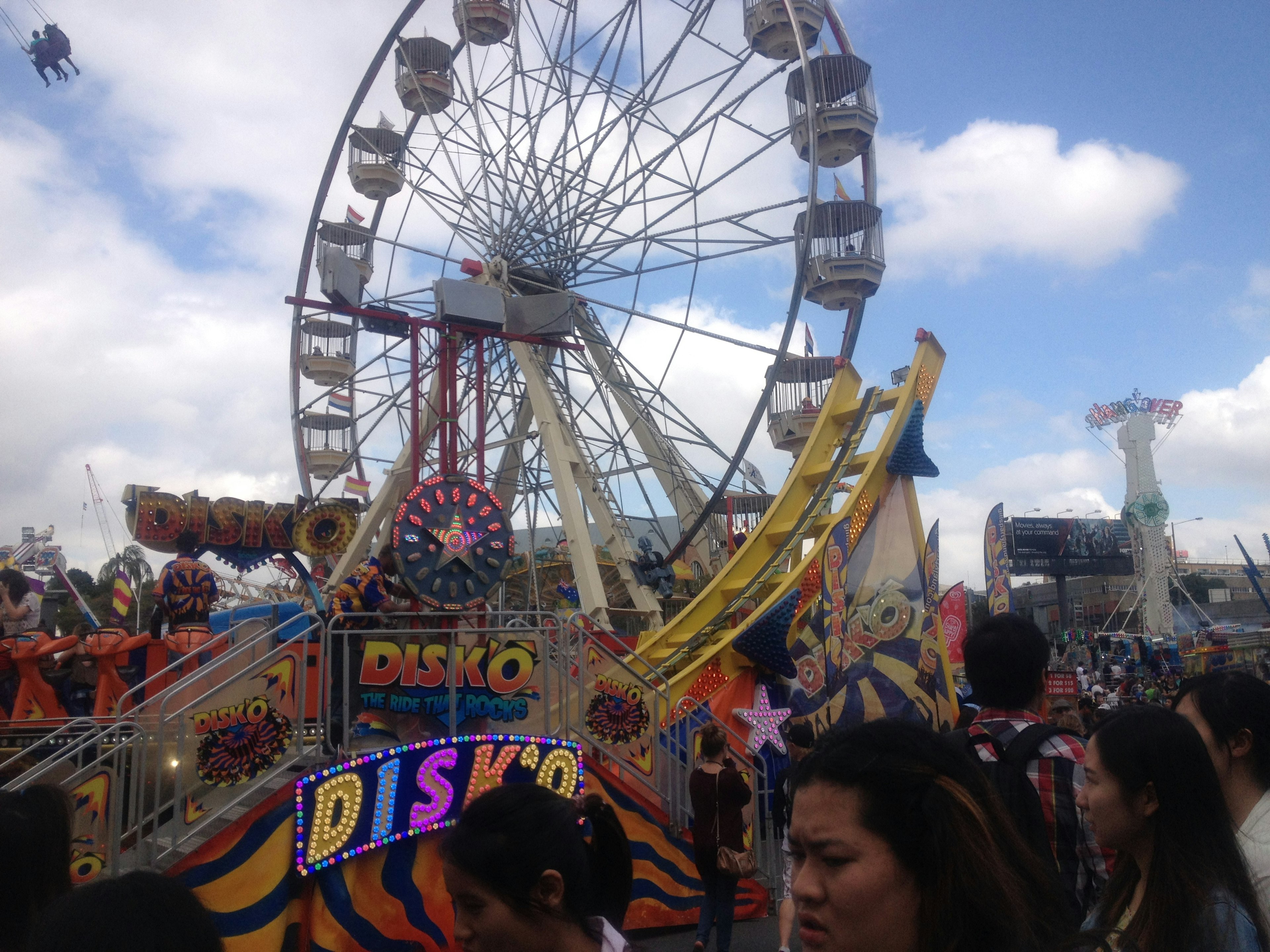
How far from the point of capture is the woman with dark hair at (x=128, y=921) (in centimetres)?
150

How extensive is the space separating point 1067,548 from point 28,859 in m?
53.2

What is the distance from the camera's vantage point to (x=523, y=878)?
2.22 metres

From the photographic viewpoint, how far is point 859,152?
53.6 feet

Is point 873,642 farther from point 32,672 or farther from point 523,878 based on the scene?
point 523,878

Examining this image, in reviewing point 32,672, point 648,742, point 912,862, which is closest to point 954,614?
point 648,742

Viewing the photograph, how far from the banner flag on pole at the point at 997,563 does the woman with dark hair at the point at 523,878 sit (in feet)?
34.3

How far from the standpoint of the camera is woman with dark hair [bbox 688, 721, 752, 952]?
6121 mm

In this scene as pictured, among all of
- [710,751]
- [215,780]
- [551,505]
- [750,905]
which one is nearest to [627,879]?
[710,751]

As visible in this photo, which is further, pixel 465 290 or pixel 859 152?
pixel 859 152

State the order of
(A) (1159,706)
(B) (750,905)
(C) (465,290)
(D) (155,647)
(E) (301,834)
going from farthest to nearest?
(C) (465,290) < (D) (155,647) < (B) (750,905) < (E) (301,834) < (A) (1159,706)

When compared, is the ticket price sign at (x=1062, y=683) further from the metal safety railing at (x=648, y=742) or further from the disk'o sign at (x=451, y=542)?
the disk'o sign at (x=451, y=542)

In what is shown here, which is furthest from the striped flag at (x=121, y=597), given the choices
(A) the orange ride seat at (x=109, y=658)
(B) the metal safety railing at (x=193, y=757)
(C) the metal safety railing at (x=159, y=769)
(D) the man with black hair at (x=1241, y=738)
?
(D) the man with black hair at (x=1241, y=738)

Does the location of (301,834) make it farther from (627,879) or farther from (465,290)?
(465,290)

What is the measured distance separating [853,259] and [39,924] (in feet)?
53.0
